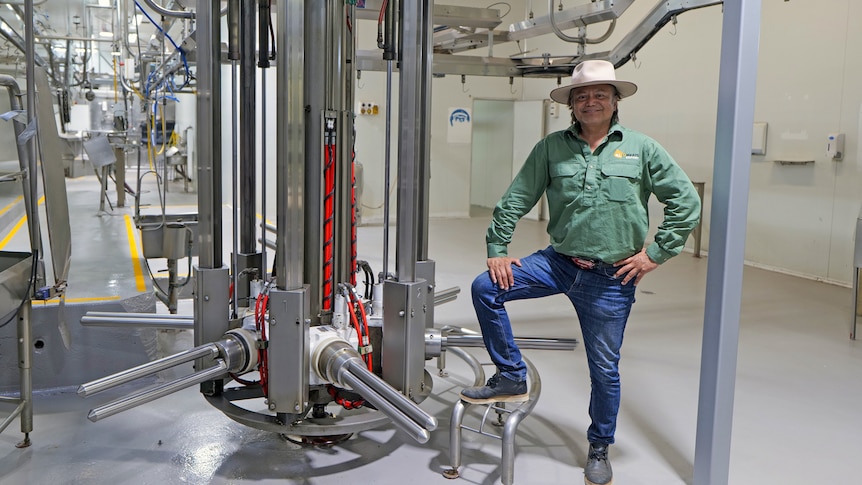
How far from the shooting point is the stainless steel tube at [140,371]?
6.22 feet

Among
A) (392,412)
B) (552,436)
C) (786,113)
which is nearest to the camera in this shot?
(392,412)

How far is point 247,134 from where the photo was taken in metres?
2.98

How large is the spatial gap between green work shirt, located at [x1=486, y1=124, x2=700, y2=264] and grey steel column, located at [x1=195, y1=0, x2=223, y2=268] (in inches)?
42.3

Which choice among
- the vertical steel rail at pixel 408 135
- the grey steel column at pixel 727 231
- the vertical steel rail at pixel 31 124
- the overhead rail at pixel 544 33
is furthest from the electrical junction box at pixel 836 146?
the vertical steel rail at pixel 31 124

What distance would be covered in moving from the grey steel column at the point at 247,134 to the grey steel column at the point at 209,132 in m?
0.23

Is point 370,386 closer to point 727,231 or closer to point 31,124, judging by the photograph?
point 727,231

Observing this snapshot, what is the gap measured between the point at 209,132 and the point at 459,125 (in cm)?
867

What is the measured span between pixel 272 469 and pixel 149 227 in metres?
2.58

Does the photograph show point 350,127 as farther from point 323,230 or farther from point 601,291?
point 601,291

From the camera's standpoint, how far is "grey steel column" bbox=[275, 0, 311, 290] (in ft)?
7.47

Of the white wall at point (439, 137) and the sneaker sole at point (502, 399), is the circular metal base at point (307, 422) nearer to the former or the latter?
the sneaker sole at point (502, 399)

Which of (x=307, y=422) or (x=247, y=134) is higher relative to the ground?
(x=247, y=134)

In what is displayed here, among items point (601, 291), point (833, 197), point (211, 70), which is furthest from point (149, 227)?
point (833, 197)

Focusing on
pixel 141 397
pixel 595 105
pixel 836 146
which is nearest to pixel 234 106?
pixel 141 397
